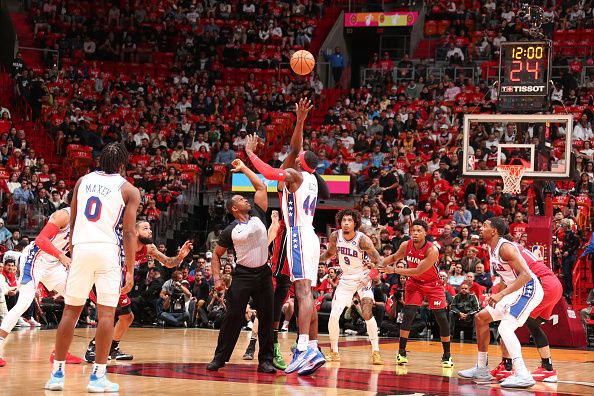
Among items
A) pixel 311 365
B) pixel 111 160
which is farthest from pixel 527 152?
pixel 111 160

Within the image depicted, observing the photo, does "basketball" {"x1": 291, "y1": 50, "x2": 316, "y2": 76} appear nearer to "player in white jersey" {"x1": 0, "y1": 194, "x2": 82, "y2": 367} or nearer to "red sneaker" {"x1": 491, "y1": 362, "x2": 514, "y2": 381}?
"player in white jersey" {"x1": 0, "y1": 194, "x2": 82, "y2": 367}

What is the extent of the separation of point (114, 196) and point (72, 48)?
23.6 meters

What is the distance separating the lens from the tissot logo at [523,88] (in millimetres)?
17141

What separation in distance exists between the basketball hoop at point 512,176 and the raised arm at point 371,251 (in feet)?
17.3

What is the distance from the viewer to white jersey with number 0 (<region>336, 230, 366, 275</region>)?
42.7 feet

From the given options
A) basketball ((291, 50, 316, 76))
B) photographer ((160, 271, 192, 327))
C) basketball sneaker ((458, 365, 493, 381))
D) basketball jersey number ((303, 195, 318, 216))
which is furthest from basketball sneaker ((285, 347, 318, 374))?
photographer ((160, 271, 192, 327))

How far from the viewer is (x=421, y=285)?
12.6m

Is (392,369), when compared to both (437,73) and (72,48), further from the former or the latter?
(72,48)

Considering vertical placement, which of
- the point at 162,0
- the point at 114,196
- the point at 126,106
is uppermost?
the point at 162,0

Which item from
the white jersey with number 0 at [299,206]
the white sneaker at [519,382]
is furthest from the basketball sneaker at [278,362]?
the white sneaker at [519,382]

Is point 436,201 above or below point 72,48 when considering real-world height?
below

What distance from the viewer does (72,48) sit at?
102 ft

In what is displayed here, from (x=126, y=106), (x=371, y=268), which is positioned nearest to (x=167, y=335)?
(x=371, y=268)

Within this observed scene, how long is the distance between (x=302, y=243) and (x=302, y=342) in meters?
1.13
